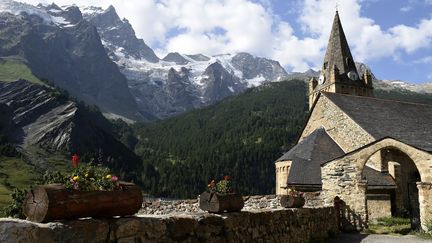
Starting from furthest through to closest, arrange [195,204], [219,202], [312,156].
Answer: [312,156] < [195,204] < [219,202]

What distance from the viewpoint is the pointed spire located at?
62.4 metres

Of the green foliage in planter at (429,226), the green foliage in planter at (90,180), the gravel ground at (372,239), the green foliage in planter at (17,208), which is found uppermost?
the green foliage in planter at (90,180)

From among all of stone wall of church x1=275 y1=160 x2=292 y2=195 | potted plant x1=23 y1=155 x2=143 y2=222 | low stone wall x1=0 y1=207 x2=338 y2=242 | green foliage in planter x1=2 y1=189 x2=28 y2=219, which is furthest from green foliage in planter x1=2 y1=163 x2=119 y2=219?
stone wall of church x1=275 y1=160 x2=292 y2=195

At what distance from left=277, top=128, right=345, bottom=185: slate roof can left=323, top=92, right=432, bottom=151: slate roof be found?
263cm

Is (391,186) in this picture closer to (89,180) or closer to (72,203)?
(89,180)

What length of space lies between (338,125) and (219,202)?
25548 mm

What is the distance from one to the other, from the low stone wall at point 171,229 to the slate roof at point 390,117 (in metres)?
18.0

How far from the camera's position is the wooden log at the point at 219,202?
8.39m

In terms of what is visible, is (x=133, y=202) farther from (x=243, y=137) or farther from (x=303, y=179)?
(x=243, y=137)

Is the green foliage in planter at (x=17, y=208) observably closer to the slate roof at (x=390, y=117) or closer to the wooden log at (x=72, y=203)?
the wooden log at (x=72, y=203)

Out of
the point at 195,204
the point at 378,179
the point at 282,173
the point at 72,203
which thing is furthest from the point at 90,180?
the point at 282,173

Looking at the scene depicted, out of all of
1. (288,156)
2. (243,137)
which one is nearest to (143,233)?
(288,156)

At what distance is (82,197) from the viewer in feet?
16.7

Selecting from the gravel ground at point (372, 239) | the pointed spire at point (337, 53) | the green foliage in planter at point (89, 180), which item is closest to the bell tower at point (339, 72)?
the pointed spire at point (337, 53)
